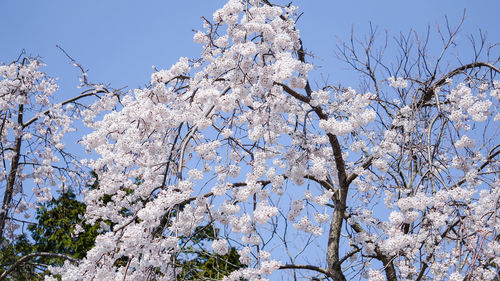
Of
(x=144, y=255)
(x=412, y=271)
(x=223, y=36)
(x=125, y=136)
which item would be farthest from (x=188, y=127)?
(x=412, y=271)

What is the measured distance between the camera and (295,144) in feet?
17.8

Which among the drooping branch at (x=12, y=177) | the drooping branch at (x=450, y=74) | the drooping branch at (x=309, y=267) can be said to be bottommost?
the drooping branch at (x=309, y=267)

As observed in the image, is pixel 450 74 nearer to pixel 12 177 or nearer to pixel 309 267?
pixel 309 267

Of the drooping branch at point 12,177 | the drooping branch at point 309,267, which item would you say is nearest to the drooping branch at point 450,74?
the drooping branch at point 309,267

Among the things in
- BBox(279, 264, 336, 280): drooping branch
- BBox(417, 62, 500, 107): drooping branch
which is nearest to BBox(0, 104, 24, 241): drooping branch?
BBox(279, 264, 336, 280): drooping branch

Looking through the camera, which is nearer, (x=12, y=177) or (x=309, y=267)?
(x=309, y=267)

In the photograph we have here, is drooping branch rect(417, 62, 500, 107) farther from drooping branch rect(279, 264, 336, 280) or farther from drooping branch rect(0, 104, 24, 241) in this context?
drooping branch rect(0, 104, 24, 241)

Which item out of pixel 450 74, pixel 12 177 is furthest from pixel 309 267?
pixel 12 177

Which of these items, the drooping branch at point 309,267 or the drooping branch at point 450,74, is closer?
the drooping branch at point 450,74

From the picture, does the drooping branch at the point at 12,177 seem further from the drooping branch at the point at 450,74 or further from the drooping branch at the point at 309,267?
the drooping branch at the point at 450,74

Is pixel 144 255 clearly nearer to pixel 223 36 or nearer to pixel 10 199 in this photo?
pixel 223 36

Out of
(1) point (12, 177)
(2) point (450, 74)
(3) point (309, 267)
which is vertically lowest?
(3) point (309, 267)

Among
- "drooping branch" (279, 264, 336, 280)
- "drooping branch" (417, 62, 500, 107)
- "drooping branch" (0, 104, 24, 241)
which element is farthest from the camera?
"drooping branch" (0, 104, 24, 241)

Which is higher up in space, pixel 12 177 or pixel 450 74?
pixel 450 74
